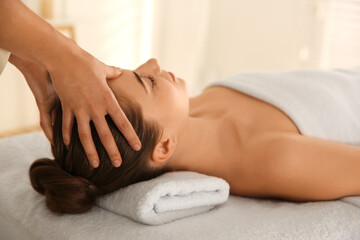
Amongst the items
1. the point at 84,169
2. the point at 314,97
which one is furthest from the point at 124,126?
the point at 314,97

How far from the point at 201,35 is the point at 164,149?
106 inches

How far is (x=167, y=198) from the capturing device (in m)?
1.34

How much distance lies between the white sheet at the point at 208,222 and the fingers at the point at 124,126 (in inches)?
7.9

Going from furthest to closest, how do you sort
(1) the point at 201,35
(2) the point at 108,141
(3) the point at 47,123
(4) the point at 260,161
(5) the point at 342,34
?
1. (1) the point at 201,35
2. (5) the point at 342,34
3. (4) the point at 260,161
4. (3) the point at 47,123
5. (2) the point at 108,141

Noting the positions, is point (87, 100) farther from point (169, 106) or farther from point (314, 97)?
point (314, 97)

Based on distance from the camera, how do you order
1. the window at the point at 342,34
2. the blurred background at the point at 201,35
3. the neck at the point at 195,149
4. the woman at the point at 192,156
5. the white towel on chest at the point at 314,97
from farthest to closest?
the blurred background at the point at 201,35, the window at the point at 342,34, the white towel on chest at the point at 314,97, the neck at the point at 195,149, the woman at the point at 192,156

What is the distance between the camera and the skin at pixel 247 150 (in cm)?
147

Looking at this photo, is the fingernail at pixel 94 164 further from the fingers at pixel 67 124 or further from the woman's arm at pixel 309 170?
the woman's arm at pixel 309 170

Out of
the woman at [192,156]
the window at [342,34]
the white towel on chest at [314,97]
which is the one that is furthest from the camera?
the window at [342,34]

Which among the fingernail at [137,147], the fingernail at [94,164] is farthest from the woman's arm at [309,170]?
the fingernail at [94,164]

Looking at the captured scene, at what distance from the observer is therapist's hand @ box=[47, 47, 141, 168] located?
1229 mm

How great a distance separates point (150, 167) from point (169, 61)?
2.88 m

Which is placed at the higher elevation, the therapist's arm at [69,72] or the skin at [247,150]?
the therapist's arm at [69,72]

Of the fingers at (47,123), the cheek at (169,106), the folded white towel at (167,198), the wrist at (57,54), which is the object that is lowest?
the folded white towel at (167,198)
